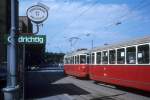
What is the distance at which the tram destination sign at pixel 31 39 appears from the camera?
12727 mm

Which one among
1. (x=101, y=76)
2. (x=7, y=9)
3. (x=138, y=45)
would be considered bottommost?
(x=101, y=76)

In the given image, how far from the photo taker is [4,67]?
65.9 ft

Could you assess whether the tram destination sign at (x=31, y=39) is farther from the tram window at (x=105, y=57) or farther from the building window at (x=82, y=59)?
the building window at (x=82, y=59)

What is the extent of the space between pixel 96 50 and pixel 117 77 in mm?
6667

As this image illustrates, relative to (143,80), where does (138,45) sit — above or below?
above

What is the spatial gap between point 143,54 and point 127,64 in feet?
7.44

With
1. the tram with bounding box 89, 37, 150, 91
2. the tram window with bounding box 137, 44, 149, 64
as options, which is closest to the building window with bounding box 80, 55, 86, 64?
the tram with bounding box 89, 37, 150, 91

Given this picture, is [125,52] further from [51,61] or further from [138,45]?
[51,61]

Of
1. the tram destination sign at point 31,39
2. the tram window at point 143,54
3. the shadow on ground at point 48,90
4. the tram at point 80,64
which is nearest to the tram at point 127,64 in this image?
the tram window at point 143,54

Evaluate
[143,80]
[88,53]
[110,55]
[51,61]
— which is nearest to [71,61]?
[88,53]

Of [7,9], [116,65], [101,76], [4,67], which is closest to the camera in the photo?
[4,67]

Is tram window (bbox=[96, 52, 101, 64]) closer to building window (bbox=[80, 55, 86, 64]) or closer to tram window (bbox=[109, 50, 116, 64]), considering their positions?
tram window (bbox=[109, 50, 116, 64])

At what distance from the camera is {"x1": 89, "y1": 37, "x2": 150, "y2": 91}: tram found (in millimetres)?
18422

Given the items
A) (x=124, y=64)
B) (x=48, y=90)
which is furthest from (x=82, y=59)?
(x=124, y=64)
